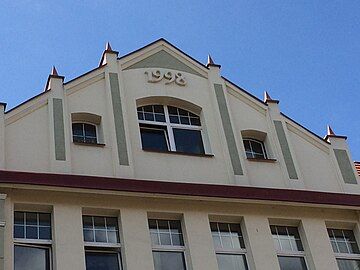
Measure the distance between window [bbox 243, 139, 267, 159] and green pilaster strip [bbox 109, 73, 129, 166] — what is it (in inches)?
127

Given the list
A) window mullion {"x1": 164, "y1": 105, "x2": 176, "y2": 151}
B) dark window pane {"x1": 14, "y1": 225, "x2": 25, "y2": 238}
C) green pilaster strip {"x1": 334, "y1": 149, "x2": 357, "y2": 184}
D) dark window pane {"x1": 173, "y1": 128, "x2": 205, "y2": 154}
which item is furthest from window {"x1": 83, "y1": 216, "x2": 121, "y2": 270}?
green pilaster strip {"x1": 334, "y1": 149, "x2": 357, "y2": 184}

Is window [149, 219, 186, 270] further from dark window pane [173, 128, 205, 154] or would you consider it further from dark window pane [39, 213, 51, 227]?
dark window pane [173, 128, 205, 154]

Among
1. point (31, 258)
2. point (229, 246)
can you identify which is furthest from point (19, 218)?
point (229, 246)

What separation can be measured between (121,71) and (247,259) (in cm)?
569

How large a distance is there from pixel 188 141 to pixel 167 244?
329 cm

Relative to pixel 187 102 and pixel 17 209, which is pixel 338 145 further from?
pixel 17 209

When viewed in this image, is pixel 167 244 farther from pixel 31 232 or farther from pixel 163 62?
pixel 163 62

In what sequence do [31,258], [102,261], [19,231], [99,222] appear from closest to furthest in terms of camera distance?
[31,258], [19,231], [102,261], [99,222]

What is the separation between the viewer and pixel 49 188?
14891 millimetres

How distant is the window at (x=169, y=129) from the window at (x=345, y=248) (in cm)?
363

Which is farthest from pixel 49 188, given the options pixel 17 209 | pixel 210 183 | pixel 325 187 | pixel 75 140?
pixel 325 187

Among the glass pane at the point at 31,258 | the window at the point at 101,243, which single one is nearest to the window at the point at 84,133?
the window at the point at 101,243

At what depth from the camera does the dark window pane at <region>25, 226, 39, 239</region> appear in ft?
47.9

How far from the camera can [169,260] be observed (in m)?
15.3
